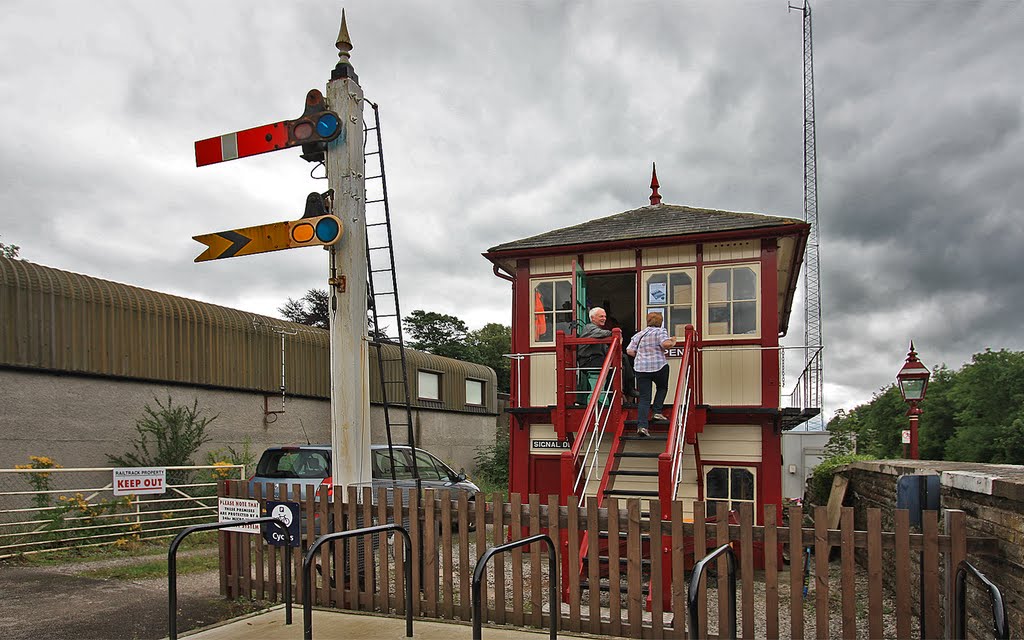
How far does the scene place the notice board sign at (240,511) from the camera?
7.78 meters

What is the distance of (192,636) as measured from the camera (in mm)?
6602

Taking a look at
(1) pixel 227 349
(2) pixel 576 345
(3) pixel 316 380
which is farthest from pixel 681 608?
(3) pixel 316 380

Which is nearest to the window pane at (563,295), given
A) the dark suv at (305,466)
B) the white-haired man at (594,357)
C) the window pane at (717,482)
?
the white-haired man at (594,357)

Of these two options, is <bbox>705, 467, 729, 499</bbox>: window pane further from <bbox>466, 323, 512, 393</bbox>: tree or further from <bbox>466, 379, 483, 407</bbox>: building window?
<bbox>466, 323, 512, 393</bbox>: tree

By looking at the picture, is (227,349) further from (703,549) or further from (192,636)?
(703,549)

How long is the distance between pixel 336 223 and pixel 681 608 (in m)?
4.88

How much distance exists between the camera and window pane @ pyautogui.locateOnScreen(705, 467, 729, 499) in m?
11.0

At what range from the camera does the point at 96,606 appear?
7.92 metres

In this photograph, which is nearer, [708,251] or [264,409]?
[708,251]

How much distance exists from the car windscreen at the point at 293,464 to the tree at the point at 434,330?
5037 centimetres

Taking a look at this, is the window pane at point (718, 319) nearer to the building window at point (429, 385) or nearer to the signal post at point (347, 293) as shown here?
the signal post at point (347, 293)

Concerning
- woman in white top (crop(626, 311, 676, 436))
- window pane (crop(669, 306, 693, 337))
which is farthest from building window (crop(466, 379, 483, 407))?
woman in white top (crop(626, 311, 676, 436))

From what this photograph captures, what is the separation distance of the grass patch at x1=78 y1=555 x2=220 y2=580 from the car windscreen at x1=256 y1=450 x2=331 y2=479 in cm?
151

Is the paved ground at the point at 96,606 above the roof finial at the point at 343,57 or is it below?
below
